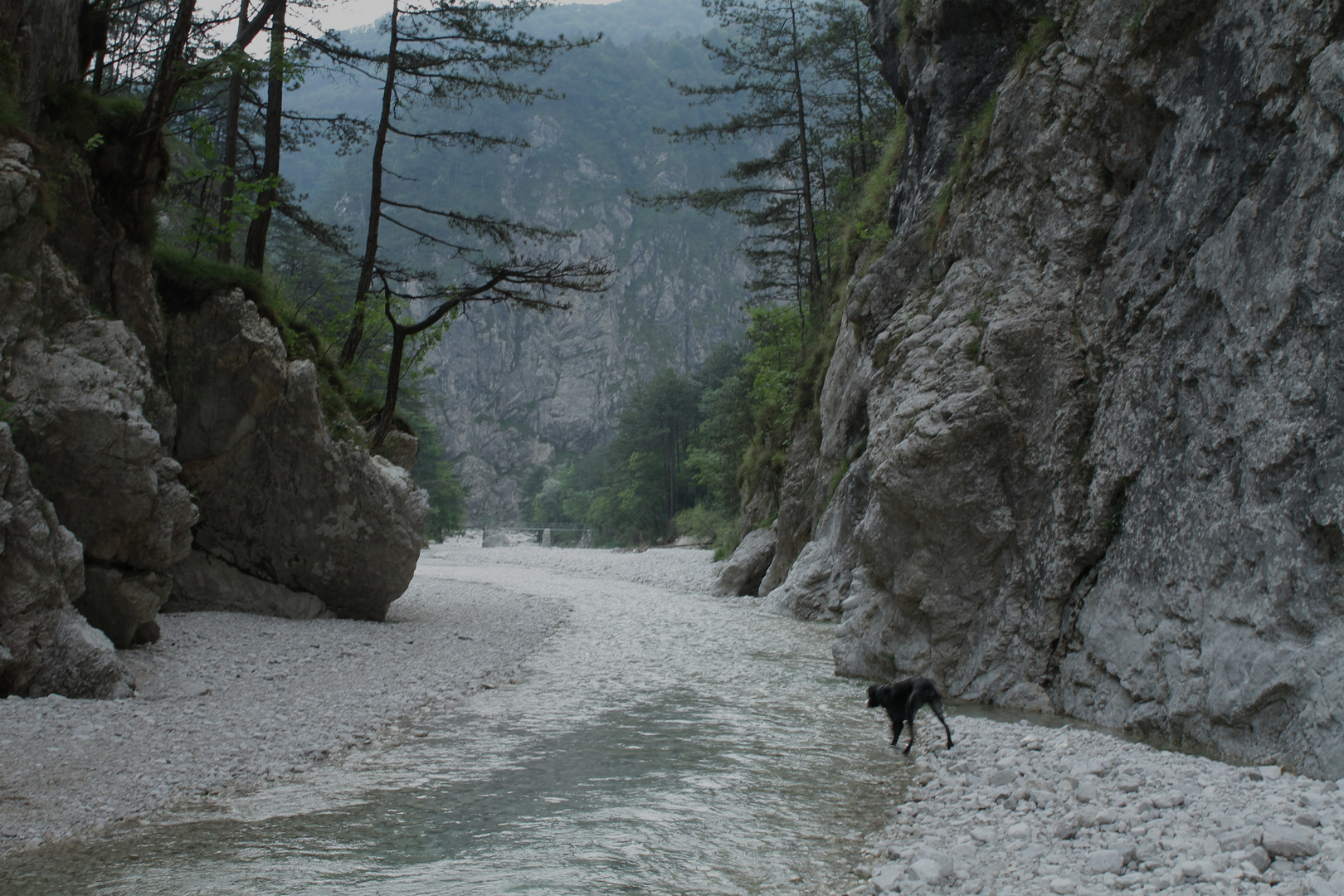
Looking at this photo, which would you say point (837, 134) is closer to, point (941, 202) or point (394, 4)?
point (394, 4)

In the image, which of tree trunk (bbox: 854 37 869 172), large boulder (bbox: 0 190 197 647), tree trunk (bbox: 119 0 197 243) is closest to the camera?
large boulder (bbox: 0 190 197 647)

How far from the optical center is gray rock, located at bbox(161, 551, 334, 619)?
12070 millimetres

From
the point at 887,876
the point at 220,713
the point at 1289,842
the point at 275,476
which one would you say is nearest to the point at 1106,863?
the point at 1289,842

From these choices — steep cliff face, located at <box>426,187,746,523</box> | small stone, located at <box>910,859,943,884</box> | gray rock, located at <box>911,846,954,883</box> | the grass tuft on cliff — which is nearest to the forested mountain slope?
steep cliff face, located at <box>426,187,746,523</box>

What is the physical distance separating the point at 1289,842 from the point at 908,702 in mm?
3348

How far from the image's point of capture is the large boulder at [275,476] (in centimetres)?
1189

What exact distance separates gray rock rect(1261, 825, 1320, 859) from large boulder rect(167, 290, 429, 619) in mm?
12199

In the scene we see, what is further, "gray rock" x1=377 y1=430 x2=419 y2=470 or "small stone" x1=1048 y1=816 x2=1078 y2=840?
"gray rock" x1=377 y1=430 x2=419 y2=470

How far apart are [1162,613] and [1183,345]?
2375 millimetres

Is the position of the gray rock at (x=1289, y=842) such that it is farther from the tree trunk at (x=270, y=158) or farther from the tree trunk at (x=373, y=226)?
the tree trunk at (x=373, y=226)

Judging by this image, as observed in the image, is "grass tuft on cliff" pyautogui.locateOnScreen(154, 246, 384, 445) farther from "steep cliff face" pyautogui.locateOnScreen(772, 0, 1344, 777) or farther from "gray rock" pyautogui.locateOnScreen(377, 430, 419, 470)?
"steep cliff face" pyautogui.locateOnScreen(772, 0, 1344, 777)

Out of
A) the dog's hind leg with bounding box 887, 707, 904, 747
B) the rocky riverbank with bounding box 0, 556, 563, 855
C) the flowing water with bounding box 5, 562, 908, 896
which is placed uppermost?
the dog's hind leg with bounding box 887, 707, 904, 747

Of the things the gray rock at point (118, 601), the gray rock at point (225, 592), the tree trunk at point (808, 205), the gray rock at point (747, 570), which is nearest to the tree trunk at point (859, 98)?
the tree trunk at point (808, 205)

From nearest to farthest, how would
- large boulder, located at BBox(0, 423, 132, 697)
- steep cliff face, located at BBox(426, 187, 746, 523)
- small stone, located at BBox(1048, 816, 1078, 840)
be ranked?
small stone, located at BBox(1048, 816, 1078, 840) → large boulder, located at BBox(0, 423, 132, 697) → steep cliff face, located at BBox(426, 187, 746, 523)
